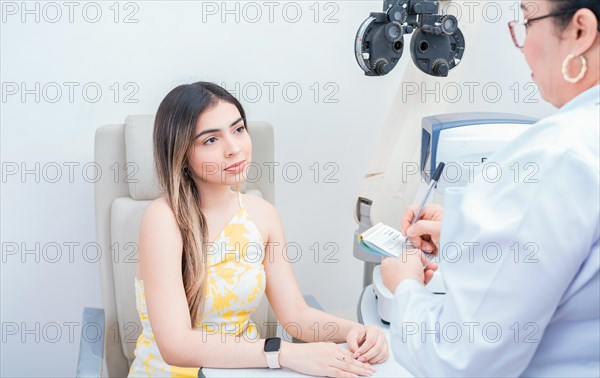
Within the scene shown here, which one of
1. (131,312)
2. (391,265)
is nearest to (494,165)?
(391,265)

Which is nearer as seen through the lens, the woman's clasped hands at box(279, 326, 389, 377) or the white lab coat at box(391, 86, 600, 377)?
the white lab coat at box(391, 86, 600, 377)

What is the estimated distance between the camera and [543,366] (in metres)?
0.94

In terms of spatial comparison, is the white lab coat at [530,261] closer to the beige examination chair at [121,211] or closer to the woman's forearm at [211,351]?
the woman's forearm at [211,351]

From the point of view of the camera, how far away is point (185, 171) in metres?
1.72

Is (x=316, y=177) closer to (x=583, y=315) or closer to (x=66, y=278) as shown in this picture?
(x=66, y=278)

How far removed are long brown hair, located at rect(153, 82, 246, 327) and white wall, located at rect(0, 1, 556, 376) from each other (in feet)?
1.60

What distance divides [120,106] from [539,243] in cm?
157

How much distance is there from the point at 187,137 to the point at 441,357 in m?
0.91

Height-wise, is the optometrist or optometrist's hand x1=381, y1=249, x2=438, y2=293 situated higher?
the optometrist

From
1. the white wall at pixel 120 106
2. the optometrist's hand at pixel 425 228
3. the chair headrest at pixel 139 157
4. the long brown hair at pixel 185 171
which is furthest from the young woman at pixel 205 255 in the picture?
the white wall at pixel 120 106

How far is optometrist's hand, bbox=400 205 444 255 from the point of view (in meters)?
1.24

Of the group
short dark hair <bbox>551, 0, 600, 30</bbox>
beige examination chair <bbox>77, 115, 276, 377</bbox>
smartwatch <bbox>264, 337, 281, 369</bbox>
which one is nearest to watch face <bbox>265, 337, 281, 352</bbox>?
smartwatch <bbox>264, 337, 281, 369</bbox>

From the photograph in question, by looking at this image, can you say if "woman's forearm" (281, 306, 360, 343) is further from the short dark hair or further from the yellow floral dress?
the short dark hair

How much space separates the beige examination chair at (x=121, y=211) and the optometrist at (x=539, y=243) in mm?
1076
